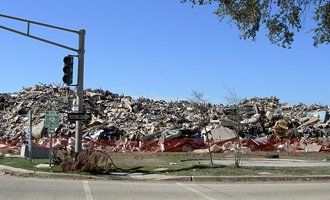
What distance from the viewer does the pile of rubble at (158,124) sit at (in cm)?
3644

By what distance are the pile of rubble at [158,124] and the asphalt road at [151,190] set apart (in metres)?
15.3

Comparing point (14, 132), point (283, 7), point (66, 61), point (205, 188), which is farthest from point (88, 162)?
point (14, 132)

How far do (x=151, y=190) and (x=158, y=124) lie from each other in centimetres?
2918

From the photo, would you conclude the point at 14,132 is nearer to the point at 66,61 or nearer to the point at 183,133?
the point at 183,133

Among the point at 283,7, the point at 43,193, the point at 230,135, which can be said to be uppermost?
the point at 283,7

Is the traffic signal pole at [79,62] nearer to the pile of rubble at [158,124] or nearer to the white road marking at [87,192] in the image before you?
the white road marking at [87,192]

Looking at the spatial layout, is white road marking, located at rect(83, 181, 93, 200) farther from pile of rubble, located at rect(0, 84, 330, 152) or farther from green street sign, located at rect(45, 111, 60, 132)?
pile of rubble, located at rect(0, 84, 330, 152)

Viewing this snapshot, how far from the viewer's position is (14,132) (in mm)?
43531

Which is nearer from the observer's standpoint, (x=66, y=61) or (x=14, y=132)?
(x=66, y=61)

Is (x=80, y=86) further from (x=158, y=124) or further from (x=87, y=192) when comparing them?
(x=158, y=124)

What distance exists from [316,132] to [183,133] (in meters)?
12.1

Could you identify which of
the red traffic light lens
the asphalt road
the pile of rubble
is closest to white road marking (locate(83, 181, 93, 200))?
the asphalt road

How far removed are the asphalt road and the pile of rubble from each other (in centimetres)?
1526

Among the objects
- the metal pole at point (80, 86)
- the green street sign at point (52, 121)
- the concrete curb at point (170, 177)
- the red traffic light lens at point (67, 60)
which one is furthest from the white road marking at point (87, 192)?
the red traffic light lens at point (67, 60)
